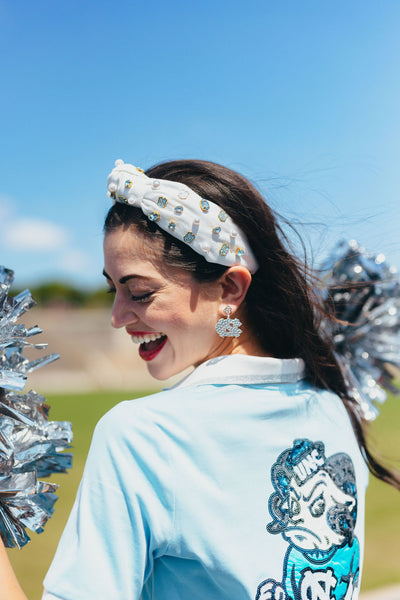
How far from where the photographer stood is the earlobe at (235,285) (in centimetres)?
149

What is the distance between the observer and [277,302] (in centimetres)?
164

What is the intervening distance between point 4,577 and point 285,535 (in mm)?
556

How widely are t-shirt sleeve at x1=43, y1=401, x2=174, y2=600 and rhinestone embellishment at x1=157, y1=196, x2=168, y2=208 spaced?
0.55 meters

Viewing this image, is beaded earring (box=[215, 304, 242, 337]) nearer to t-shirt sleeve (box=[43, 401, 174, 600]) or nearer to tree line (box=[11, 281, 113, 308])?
t-shirt sleeve (box=[43, 401, 174, 600])

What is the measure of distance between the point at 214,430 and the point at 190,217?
54 centimetres

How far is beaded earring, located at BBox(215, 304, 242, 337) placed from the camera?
145 cm

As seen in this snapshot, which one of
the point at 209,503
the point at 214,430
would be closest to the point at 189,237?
the point at 214,430

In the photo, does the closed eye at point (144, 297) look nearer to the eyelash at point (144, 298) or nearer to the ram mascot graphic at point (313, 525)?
the eyelash at point (144, 298)

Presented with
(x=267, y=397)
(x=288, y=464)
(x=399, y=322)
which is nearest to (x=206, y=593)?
(x=288, y=464)

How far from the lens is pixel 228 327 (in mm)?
1452

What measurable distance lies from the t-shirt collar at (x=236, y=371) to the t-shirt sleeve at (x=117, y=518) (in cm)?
22

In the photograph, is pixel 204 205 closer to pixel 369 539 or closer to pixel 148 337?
pixel 148 337

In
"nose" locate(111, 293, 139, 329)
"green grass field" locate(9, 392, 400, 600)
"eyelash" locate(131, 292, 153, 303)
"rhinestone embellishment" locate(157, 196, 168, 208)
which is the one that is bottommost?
"green grass field" locate(9, 392, 400, 600)

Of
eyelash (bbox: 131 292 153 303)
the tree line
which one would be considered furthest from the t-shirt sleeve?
the tree line
